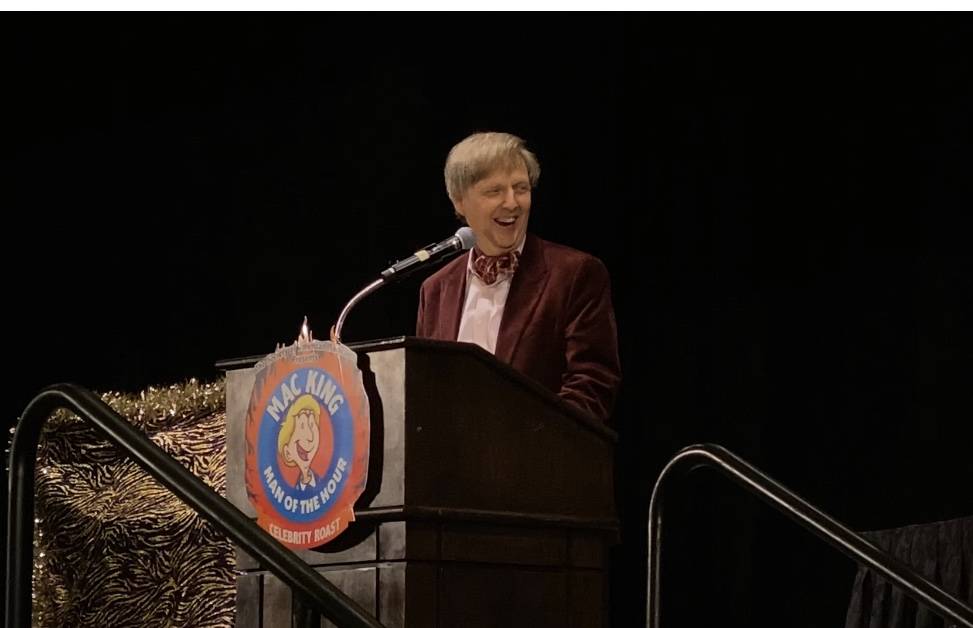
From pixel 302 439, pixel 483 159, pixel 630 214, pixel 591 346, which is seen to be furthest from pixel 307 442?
pixel 630 214

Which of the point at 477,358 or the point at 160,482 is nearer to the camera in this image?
the point at 160,482

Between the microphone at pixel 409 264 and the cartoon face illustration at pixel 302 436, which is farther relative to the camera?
the microphone at pixel 409 264

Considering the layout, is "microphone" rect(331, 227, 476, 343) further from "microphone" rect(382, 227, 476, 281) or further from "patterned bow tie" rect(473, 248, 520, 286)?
"patterned bow tie" rect(473, 248, 520, 286)

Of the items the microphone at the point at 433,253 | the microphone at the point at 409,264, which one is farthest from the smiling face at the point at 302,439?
the microphone at the point at 433,253

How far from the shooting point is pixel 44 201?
6.23 metres

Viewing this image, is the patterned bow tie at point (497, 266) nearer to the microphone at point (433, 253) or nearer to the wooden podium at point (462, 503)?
the microphone at point (433, 253)

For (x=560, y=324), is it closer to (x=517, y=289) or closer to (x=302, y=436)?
(x=517, y=289)

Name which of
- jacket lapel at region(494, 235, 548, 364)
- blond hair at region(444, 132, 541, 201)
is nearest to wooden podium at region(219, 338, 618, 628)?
jacket lapel at region(494, 235, 548, 364)

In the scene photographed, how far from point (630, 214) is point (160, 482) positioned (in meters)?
2.72

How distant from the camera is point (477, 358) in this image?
119 inches

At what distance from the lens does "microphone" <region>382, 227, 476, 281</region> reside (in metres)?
3.27

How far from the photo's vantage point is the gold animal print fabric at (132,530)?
14.1 feet
